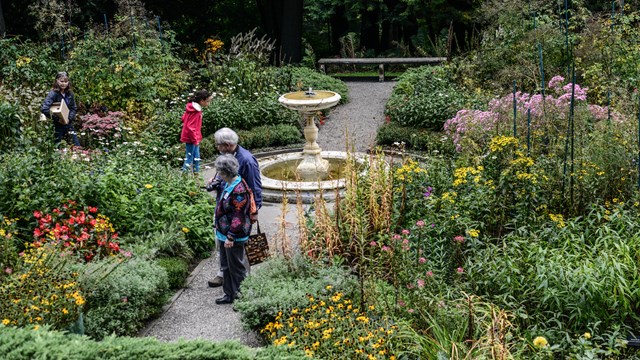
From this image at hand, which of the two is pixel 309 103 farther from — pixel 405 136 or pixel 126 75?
pixel 126 75

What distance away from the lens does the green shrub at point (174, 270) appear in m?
7.05

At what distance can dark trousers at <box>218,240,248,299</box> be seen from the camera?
21.8ft

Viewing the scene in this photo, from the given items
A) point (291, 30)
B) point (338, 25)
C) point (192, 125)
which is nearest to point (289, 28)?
point (291, 30)

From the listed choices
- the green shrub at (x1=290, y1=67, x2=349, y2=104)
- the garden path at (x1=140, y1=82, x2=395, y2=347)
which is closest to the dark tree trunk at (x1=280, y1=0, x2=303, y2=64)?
the green shrub at (x1=290, y1=67, x2=349, y2=104)

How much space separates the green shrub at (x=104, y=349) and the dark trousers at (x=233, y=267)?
169 cm

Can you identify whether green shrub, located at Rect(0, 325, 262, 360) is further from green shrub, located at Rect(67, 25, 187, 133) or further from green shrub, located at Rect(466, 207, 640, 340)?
green shrub, located at Rect(67, 25, 187, 133)

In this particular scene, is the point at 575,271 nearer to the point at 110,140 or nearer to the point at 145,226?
the point at 145,226

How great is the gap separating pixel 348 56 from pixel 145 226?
655 inches

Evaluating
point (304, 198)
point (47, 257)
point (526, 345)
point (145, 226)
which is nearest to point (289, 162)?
point (304, 198)

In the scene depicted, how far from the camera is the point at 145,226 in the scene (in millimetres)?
7797

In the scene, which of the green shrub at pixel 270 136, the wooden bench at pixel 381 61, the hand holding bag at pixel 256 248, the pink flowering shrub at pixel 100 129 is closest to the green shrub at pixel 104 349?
the hand holding bag at pixel 256 248

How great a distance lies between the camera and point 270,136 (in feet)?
42.8

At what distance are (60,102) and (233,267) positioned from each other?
5.84 metres

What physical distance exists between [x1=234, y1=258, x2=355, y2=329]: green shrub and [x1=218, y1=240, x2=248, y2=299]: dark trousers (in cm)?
17
